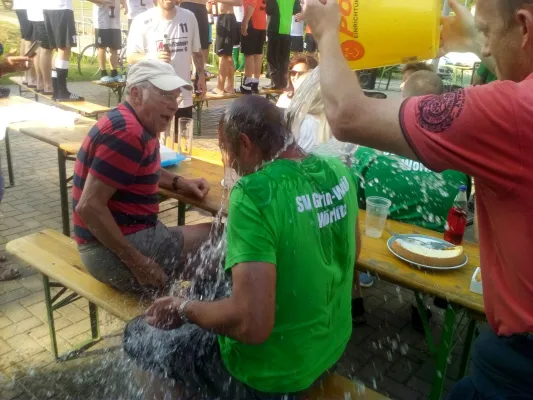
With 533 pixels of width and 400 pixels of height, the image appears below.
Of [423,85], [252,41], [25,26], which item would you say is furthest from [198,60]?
[423,85]

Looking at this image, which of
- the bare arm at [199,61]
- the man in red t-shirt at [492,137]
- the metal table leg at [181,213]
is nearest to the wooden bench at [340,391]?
the man in red t-shirt at [492,137]

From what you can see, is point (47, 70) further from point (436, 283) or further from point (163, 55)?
point (436, 283)

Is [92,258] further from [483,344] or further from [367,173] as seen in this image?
[483,344]

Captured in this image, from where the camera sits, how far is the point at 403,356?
3221mm

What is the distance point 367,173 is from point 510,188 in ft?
6.42

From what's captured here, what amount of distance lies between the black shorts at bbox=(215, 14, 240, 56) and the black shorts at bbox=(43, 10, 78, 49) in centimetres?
241

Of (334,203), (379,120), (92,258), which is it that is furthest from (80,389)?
(379,120)

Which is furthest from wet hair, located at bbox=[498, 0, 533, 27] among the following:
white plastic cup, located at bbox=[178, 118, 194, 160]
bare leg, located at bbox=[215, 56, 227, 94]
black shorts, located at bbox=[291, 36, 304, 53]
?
black shorts, located at bbox=[291, 36, 304, 53]

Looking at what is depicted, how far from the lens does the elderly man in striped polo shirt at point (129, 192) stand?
7.92 feet

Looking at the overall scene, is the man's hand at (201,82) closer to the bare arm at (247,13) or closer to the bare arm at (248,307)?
the bare arm at (247,13)

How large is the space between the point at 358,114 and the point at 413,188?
189 centimetres

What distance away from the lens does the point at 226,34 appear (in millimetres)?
8438

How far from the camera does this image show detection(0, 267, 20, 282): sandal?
3707mm

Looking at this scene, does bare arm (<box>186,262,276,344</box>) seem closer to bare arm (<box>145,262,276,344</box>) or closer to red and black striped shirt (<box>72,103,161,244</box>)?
bare arm (<box>145,262,276,344</box>)
